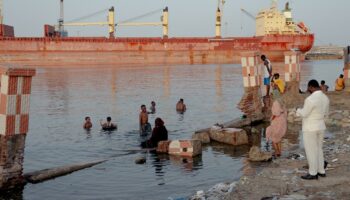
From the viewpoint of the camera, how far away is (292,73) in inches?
709

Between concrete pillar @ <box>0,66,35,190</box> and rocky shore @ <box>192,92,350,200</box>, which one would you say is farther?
concrete pillar @ <box>0,66,35,190</box>

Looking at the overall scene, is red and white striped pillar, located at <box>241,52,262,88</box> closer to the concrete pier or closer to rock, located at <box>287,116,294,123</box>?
rock, located at <box>287,116,294,123</box>

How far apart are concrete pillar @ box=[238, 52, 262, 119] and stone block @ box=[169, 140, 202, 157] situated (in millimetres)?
4785

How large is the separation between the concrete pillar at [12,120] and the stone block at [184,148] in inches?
149

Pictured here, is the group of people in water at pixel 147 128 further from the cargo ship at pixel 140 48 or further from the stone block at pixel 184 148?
the cargo ship at pixel 140 48

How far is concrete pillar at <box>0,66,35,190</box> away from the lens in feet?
27.1

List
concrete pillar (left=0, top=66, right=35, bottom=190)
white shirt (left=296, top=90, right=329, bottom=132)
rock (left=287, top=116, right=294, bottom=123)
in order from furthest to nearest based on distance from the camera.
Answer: rock (left=287, top=116, right=294, bottom=123), concrete pillar (left=0, top=66, right=35, bottom=190), white shirt (left=296, top=90, right=329, bottom=132)

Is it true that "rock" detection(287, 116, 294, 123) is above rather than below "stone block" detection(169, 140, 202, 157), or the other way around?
above

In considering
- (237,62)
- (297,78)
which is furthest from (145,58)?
(297,78)

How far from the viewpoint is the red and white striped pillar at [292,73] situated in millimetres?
17688

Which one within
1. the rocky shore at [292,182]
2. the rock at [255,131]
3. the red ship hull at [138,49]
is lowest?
the rocky shore at [292,182]

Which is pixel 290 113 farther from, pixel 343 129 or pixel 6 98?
pixel 6 98

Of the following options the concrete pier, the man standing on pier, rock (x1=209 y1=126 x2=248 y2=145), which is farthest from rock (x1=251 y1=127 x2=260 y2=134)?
the concrete pier

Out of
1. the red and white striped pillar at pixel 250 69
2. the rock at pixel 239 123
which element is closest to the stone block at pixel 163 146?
the rock at pixel 239 123
